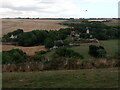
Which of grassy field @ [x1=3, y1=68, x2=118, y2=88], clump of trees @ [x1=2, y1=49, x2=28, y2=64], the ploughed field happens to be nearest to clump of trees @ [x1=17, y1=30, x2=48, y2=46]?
the ploughed field

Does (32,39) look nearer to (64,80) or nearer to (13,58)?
(13,58)

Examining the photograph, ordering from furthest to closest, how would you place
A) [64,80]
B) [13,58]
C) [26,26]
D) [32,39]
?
[26,26], [32,39], [13,58], [64,80]

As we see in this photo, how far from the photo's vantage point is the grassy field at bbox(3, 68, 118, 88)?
699 cm

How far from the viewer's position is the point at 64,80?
25.2ft

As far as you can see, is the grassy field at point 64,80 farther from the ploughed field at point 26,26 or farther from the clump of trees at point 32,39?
the ploughed field at point 26,26

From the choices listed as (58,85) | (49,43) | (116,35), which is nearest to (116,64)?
(58,85)

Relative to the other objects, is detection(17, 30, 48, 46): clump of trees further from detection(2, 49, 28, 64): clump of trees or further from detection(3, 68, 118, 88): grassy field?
detection(3, 68, 118, 88): grassy field

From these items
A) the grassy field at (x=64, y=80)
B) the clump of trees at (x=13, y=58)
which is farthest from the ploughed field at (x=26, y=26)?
the grassy field at (x=64, y=80)

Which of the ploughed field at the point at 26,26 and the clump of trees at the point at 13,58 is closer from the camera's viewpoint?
the clump of trees at the point at 13,58

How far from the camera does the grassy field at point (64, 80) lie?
6.99 m

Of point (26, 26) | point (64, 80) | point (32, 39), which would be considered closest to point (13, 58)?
point (64, 80)

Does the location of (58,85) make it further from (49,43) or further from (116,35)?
(116,35)

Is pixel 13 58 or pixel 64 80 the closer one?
pixel 64 80

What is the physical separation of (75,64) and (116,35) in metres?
50.5
